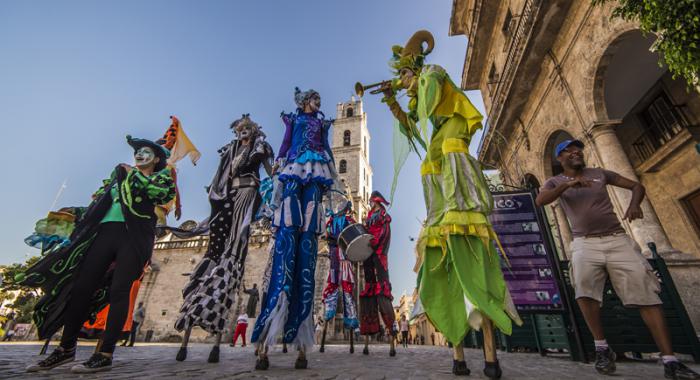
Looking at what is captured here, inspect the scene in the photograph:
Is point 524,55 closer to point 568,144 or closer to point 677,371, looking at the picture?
point 568,144

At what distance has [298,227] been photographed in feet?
9.62

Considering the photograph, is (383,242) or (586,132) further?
(586,132)

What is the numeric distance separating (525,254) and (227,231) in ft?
14.7

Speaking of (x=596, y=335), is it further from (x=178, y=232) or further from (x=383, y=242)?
(x=178, y=232)

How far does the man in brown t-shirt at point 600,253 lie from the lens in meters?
2.50

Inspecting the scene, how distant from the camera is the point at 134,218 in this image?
2.73 m

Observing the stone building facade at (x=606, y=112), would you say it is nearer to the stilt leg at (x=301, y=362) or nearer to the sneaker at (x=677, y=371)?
the sneaker at (x=677, y=371)

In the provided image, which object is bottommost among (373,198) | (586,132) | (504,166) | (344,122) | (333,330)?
(333,330)

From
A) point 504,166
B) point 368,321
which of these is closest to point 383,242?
point 368,321

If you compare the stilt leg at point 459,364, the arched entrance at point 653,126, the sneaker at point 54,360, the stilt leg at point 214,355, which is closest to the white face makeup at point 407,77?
the stilt leg at point 459,364

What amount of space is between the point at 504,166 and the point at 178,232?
493 inches

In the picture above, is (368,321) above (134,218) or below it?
below

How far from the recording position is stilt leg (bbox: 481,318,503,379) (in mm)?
1896

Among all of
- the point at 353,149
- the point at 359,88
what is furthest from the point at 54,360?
the point at 353,149
